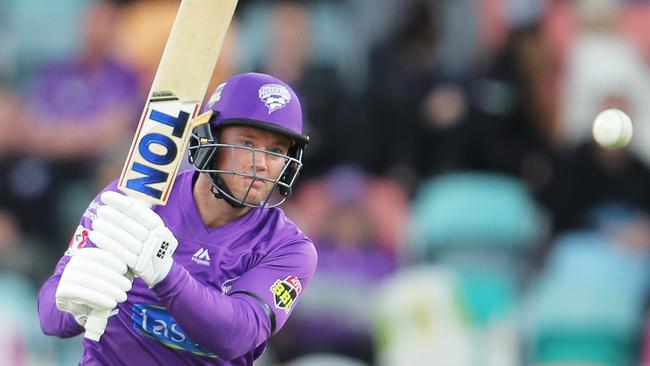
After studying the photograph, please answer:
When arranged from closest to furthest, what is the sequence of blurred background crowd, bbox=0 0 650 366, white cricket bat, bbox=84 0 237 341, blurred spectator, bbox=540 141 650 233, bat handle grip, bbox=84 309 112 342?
bat handle grip, bbox=84 309 112 342
white cricket bat, bbox=84 0 237 341
blurred background crowd, bbox=0 0 650 366
blurred spectator, bbox=540 141 650 233

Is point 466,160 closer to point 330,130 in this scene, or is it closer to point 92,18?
→ point 330,130

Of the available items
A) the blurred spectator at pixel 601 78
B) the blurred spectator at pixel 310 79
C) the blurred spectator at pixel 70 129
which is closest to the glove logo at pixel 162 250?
the blurred spectator at pixel 310 79

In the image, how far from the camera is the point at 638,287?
27.0ft

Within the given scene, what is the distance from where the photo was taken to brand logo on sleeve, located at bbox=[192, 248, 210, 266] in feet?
14.0

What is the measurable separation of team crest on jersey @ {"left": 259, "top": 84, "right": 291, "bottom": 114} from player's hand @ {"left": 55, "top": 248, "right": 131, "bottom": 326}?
2.75ft

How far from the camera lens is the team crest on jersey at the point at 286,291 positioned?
167 inches

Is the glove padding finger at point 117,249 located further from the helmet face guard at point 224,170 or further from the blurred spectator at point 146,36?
the blurred spectator at point 146,36

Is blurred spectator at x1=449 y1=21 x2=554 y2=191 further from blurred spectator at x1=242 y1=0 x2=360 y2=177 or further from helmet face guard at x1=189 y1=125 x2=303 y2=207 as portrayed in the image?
helmet face guard at x1=189 y1=125 x2=303 y2=207

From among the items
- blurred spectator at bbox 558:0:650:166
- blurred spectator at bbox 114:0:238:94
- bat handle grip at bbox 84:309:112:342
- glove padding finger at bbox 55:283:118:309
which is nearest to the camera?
glove padding finger at bbox 55:283:118:309

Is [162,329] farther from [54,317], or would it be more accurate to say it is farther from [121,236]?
[121,236]

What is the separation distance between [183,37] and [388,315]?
4.41 metres

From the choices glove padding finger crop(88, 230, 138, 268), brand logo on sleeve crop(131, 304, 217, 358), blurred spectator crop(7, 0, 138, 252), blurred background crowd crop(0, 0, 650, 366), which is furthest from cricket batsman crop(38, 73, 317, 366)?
blurred spectator crop(7, 0, 138, 252)

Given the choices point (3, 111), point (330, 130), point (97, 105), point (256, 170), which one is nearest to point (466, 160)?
point (330, 130)

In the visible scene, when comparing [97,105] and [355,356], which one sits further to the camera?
[97,105]
